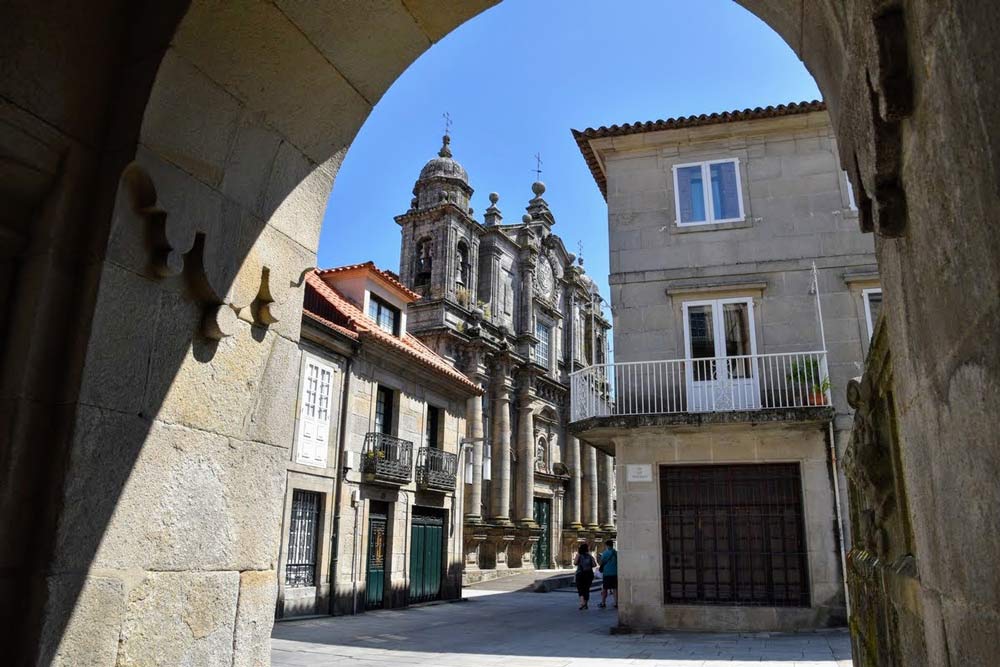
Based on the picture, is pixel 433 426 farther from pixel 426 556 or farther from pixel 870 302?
pixel 870 302

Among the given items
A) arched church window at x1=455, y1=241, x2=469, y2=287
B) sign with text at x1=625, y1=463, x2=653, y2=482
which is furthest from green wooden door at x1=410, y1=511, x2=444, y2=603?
arched church window at x1=455, y1=241, x2=469, y2=287

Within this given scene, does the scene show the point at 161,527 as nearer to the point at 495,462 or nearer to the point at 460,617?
the point at 460,617

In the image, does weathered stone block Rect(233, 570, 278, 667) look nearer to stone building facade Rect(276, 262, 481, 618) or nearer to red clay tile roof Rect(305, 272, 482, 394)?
stone building facade Rect(276, 262, 481, 618)

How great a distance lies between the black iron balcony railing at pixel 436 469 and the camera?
62.3ft

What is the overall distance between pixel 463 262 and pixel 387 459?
1657 cm

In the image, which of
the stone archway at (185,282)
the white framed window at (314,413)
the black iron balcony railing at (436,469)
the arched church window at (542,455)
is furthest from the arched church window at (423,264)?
the stone archway at (185,282)

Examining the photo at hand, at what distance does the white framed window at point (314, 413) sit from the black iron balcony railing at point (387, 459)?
1221 millimetres

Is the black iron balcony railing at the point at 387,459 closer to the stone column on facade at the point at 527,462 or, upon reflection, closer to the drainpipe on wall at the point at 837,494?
the drainpipe on wall at the point at 837,494

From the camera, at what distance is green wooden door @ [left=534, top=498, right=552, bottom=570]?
33.2 m

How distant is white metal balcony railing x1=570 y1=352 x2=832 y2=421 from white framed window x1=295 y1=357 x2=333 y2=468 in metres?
5.30

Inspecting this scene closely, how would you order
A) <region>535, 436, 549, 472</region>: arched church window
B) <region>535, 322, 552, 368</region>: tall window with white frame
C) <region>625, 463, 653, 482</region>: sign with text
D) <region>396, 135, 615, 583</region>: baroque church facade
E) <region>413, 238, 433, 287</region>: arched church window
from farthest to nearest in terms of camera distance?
<region>535, 322, 552, 368</region>: tall window with white frame, <region>535, 436, 549, 472</region>: arched church window, <region>413, 238, 433, 287</region>: arched church window, <region>396, 135, 615, 583</region>: baroque church facade, <region>625, 463, 653, 482</region>: sign with text

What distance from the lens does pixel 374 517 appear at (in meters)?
17.3

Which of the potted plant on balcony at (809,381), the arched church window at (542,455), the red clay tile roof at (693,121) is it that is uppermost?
the red clay tile roof at (693,121)

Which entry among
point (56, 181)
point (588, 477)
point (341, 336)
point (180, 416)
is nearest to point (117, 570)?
point (180, 416)
